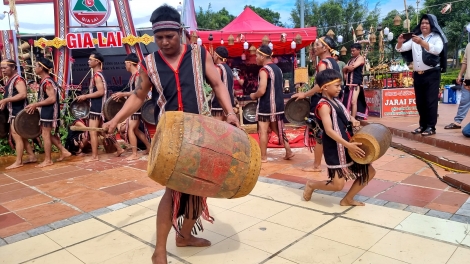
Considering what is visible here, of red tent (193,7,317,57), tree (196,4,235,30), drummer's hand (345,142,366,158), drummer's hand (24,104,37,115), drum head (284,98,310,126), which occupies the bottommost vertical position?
drummer's hand (345,142,366,158)

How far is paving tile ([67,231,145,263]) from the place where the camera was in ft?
9.09

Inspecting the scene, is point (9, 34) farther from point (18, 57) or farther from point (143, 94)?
point (143, 94)

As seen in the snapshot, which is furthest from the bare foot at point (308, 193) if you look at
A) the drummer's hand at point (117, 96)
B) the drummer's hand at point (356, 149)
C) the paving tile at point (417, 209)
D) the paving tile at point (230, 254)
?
the drummer's hand at point (117, 96)

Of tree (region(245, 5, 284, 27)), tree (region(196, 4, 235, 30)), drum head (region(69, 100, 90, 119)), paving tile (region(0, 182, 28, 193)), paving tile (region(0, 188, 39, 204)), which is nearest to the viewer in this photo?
paving tile (region(0, 188, 39, 204))

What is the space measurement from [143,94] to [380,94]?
7529 mm

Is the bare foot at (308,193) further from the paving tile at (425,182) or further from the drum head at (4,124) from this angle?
the drum head at (4,124)

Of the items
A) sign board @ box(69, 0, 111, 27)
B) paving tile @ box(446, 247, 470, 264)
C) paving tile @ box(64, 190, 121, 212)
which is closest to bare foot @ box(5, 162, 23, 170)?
paving tile @ box(64, 190, 121, 212)

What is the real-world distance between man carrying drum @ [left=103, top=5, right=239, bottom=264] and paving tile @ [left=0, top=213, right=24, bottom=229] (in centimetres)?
195

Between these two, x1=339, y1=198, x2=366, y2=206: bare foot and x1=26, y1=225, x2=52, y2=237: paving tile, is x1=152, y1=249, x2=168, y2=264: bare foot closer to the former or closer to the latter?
x1=26, y1=225, x2=52, y2=237: paving tile

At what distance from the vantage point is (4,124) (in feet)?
21.0

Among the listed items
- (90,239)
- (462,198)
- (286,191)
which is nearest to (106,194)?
(90,239)

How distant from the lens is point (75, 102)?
6.88 metres

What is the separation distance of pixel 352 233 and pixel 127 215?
2130 mm

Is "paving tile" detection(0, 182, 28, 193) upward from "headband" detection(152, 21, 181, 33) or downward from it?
downward
